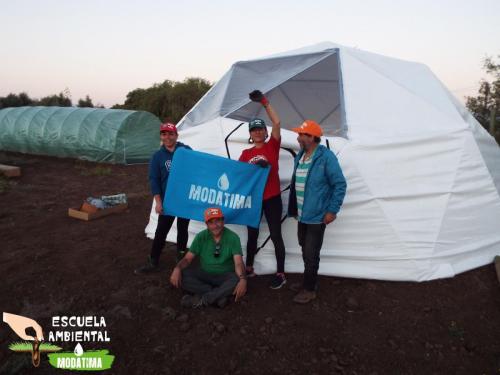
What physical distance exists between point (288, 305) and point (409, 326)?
1040 millimetres

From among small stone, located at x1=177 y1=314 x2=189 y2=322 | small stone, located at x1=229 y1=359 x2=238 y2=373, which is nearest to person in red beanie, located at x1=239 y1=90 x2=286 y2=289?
small stone, located at x1=177 y1=314 x2=189 y2=322

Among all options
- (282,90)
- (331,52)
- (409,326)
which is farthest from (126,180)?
(409,326)

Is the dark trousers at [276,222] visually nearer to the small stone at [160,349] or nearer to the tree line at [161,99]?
the small stone at [160,349]

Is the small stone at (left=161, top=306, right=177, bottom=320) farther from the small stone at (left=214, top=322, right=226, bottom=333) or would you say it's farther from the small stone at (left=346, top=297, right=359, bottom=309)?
the small stone at (left=346, top=297, right=359, bottom=309)

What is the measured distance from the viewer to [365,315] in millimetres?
3068

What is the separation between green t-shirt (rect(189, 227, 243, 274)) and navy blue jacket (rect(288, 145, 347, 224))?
703mm

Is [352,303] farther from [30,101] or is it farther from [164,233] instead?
[30,101]

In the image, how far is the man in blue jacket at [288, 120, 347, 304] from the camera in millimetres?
2928

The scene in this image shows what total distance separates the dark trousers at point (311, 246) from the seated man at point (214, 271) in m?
0.60

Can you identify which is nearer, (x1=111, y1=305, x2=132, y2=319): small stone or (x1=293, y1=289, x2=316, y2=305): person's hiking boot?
(x1=111, y1=305, x2=132, y2=319): small stone

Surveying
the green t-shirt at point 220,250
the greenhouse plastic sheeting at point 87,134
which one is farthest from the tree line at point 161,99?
the green t-shirt at point 220,250

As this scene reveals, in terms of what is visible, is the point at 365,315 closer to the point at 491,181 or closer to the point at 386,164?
the point at 386,164

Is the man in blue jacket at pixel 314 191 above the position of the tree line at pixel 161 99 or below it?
below

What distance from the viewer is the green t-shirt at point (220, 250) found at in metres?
3.23
